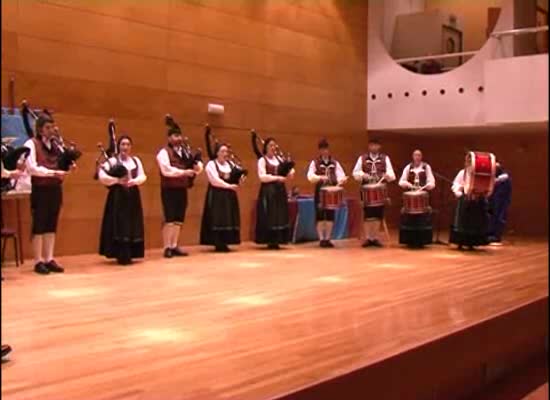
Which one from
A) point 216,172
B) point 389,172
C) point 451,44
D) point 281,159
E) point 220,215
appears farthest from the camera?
point 216,172

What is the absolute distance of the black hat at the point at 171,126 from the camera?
4.34 metres

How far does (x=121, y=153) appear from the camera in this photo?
4.26 metres

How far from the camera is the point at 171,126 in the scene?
14.5 ft

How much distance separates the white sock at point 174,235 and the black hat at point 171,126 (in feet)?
1.80

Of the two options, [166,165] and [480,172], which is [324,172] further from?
[166,165]

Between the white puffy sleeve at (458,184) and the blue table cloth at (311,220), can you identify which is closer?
the white puffy sleeve at (458,184)

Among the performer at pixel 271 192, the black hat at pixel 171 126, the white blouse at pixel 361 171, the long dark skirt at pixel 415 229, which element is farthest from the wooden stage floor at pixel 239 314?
the black hat at pixel 171 126

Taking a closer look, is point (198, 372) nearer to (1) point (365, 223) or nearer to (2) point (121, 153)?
(1) point (365, 223)

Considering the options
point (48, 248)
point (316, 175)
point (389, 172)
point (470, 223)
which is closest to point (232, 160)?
point (316, 175)

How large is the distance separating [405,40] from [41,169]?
2.53 metres

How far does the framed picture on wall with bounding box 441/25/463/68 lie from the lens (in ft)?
7.96

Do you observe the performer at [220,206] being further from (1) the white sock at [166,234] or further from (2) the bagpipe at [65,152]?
(2) the bagpipe at [65,152]

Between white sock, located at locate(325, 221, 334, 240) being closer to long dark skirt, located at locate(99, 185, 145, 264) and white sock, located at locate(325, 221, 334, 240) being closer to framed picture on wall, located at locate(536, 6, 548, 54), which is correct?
long dark skirt, located at locate(99, 185, 145, 264)

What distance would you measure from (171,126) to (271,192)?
4.11ft
